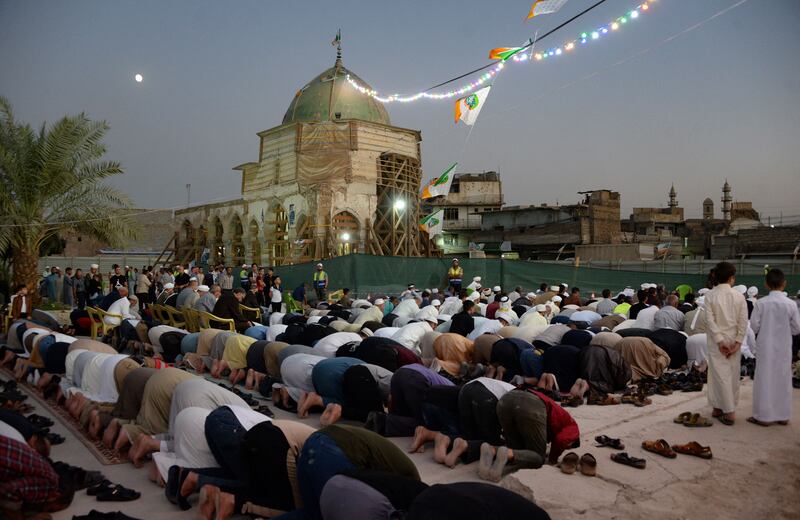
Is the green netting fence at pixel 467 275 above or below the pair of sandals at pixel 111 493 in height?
above

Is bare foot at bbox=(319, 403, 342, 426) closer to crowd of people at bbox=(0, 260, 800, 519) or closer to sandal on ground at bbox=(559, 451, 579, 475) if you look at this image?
crowd of people at bbox=(0, 260, 800, 519)

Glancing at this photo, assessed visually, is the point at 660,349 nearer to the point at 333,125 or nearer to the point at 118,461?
the point at 118,461

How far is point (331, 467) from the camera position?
9.79ft

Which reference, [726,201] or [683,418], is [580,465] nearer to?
[683,418]

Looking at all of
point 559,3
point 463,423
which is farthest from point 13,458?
point 559,3

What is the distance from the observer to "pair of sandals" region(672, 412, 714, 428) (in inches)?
206

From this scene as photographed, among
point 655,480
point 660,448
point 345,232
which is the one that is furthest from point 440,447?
point 345,232

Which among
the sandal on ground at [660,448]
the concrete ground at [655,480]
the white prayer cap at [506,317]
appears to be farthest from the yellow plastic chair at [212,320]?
the sandal on ground at [660,448]

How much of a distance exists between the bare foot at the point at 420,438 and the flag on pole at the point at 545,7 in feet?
22.4

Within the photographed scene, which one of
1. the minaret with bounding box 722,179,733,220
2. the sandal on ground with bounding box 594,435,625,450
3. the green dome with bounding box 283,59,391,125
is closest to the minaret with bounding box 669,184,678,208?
the minaret with bounding box 722,179,733,220

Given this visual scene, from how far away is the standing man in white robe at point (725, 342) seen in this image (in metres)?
5.34

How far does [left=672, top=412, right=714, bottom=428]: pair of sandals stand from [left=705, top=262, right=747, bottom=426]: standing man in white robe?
225mm

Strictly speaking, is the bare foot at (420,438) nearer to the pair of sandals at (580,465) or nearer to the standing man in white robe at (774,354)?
the pair of sandals at (580,465)

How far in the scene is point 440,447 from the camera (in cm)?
455
